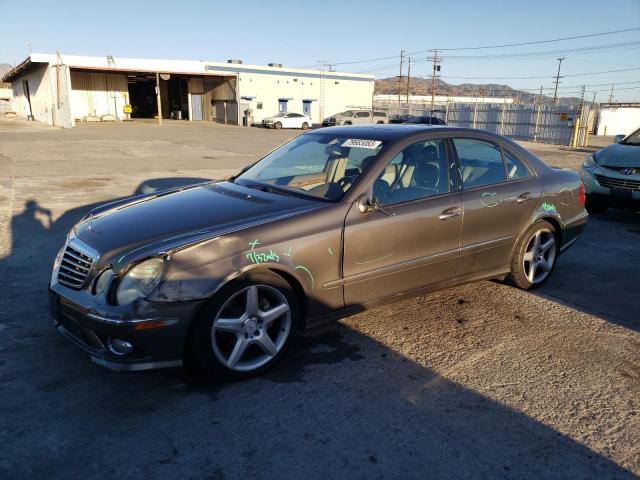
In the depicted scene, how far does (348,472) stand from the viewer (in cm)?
250

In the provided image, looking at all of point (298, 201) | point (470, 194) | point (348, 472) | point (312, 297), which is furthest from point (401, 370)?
point (470, 194)

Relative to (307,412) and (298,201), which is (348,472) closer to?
(307,412)

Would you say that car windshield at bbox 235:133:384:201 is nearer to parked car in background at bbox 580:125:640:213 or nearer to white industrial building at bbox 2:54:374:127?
parked car in background at bbox 580:125:640:213

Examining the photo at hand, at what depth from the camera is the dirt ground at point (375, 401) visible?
A: 8.45 feet

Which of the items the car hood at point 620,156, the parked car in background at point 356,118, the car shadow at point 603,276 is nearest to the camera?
the car shadow at point 603,276

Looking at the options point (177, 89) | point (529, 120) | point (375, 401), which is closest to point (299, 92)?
point (177, 89)

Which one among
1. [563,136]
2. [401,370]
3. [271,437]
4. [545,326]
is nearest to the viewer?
[271,437]

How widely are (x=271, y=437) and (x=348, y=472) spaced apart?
0.47 metres

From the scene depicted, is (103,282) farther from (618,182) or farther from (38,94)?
(38,94)

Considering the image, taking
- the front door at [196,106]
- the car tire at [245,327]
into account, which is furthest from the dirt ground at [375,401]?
the front door at [196,106]

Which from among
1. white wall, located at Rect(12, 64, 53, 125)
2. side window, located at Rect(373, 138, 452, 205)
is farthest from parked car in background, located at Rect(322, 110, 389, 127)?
side window, located at Rect(373, 138, 452, 205)

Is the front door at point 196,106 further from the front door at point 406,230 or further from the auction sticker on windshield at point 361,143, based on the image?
the front door at point 406,230

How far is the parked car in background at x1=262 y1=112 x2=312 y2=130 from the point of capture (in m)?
41.3

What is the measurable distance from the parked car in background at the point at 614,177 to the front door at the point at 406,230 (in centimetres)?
Result: 490
